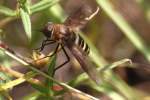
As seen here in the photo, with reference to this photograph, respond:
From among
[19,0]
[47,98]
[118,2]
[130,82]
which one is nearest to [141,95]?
[130,82]

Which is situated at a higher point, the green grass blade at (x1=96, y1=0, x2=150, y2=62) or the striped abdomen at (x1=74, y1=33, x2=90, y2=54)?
the green grass blade at (x1=96, y1=0, x2=150, y2=62)

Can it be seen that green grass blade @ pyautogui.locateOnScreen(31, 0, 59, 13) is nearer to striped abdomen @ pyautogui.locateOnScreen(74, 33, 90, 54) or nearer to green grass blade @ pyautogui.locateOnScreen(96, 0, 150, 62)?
striped abdomen @ pyautogui.locateOnScreen(74, 33, 90, 54)

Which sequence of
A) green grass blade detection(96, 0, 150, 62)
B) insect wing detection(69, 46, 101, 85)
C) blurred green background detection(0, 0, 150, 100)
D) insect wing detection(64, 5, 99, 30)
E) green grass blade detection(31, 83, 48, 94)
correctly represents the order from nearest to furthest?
insect wing detection(69, 46, 101, 85), green grass blade detection(31, 83, 48, 94), blurred green background detection(0, 0, 150, 100), insect wing detection(64, 5, 99, 30), green grass blade detection(96, 0, 150, 62)

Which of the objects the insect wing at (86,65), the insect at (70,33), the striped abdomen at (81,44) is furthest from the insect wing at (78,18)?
the insect wing at (86,65)

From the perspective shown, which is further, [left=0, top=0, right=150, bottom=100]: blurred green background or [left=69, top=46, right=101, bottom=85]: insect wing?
[left=0, top=0, right=150, bottom=100]: blurred green background

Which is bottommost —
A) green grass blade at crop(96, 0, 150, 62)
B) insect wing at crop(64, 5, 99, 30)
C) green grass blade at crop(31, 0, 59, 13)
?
green grass blade at crop(31, 0, 59, 13)

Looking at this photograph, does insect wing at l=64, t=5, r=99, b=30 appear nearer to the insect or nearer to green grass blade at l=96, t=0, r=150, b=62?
the insect

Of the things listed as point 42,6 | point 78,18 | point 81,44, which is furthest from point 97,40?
point 42,6

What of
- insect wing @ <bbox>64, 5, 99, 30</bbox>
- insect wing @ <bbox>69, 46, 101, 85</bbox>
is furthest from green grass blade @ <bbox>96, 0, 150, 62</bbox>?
insect wing @ <bbox>69, 46, 101, 85</bbox>

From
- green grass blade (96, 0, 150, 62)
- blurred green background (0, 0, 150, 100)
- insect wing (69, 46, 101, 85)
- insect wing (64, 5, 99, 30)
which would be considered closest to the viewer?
insect wing (69, 46, 101, 85)
